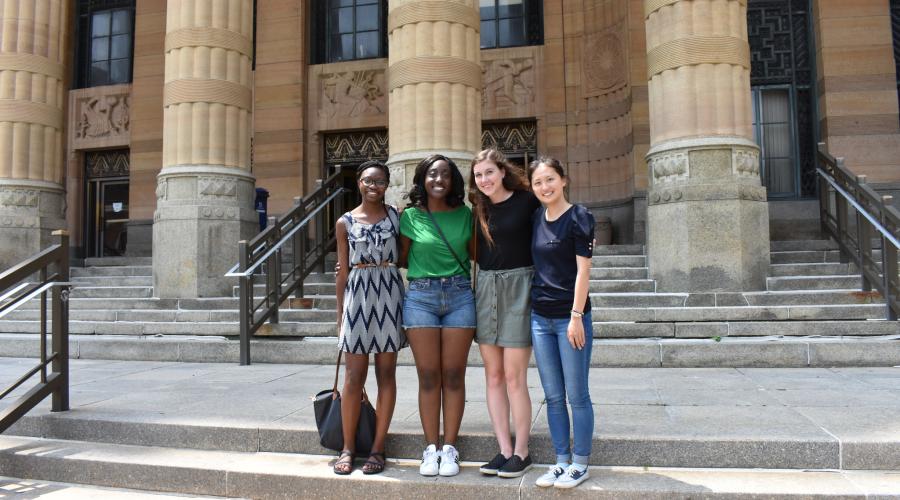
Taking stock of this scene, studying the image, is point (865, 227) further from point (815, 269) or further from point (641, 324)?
point (641, 324)

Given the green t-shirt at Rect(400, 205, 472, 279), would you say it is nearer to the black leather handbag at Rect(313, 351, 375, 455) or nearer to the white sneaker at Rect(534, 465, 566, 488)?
the black leather handbag at Rect(313, 351, 375, 455)

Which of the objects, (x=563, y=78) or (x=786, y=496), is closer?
(x=786, y=496)

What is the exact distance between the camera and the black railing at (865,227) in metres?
7.39

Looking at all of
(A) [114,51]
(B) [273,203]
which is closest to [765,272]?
(B) [273,203]

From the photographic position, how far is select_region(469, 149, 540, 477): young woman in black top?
3758mm

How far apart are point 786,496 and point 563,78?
11950 mm

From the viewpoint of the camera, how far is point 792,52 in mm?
13219

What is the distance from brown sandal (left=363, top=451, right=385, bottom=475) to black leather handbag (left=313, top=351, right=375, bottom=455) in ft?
0.31

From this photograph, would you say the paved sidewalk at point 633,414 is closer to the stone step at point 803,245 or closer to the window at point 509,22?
the stone step at point 803,245

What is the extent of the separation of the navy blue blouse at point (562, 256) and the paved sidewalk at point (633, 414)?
1060 mm

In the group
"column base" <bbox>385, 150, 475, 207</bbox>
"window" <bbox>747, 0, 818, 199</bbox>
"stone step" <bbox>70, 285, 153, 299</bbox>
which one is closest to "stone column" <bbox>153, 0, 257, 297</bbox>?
"stone step" <bbox>70, 285, 153, 299</bbox>

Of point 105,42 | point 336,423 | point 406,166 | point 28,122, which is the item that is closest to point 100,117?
point 105,42

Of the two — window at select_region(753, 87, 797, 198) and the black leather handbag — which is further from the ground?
window at select_region(753, 87, 797, 198)

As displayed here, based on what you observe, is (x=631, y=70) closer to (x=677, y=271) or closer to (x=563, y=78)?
(x=563, y=78)
